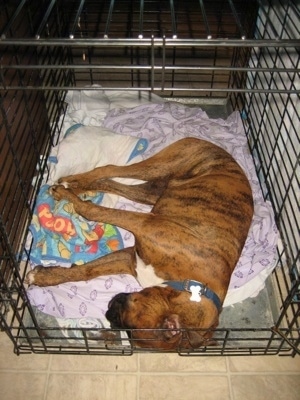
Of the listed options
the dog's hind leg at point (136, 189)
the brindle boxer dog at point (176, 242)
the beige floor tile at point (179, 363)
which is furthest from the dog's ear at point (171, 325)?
the dog's hind leg at point (136, 189)

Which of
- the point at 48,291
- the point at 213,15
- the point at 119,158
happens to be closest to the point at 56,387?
the point at 48,291

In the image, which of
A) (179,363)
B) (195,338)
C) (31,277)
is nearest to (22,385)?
(31,277)

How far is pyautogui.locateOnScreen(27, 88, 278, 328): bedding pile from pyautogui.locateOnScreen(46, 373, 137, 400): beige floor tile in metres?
0.26

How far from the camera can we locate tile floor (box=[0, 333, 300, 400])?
1.99 m

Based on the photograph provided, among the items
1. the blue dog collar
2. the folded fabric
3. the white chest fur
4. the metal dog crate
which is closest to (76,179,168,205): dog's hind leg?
the folded fabric

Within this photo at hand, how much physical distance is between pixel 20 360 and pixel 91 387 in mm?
A: 386

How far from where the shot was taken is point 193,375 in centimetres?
207

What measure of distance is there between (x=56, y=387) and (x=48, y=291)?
19.2 inches

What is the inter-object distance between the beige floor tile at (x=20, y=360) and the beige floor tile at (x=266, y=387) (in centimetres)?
95

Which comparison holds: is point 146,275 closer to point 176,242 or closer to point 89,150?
point 176,242

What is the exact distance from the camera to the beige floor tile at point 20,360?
6.76 ft

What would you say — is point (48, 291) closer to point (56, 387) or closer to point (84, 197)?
point (56, 387)

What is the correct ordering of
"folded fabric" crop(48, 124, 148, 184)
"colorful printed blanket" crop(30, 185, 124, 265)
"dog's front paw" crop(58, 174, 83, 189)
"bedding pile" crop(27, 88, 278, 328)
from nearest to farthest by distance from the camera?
"bedding pile" crop(27, 88, 278, 328) → "colorful printed blanket" crop(30, 185, 124, 265) → "dog's front paw" crop(58, 174, 83, 189) → "folded fabric" crop(48, 124, 148, 184)

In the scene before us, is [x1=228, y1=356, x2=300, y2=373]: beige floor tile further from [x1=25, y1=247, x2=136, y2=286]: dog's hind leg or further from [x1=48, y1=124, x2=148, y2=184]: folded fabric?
[x1=48, y1=124, x2=148, y2=184]: folded fabric
